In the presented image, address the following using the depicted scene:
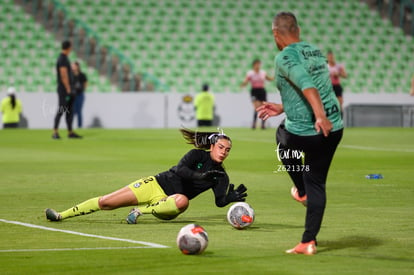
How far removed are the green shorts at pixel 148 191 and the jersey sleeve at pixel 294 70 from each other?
2.73 metres

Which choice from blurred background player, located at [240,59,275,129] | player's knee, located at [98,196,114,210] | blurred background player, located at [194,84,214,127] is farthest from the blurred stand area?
player's knee, located at [98,196,114,210]

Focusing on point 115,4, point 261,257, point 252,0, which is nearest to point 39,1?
point 115,4

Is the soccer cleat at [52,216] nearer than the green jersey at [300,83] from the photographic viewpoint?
No

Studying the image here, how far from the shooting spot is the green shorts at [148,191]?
31.7 feet

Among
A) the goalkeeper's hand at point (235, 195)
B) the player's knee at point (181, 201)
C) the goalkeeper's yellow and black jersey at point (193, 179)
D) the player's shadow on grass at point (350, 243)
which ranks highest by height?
the goalkeeper's yellow and black jersey at point (193, 179)

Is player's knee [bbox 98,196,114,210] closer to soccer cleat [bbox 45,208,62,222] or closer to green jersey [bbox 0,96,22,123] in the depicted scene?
soccer cleat [bbox 45,208,62,222]

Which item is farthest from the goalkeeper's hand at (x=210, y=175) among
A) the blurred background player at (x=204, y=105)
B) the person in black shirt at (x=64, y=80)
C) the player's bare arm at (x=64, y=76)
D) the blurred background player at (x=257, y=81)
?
the blurred background player at (x=204, y=105)

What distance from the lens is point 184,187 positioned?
9.63 m

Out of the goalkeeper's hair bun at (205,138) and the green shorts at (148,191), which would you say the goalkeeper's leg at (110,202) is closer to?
the green shorts at (148,191)

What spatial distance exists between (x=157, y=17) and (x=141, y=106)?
533cm

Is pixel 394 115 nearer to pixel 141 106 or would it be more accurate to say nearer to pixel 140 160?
pixel 141 106

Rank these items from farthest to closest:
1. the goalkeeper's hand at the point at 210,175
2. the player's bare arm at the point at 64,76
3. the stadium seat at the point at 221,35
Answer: the stadium seat at the point at 221,35
the player's bare arm at the point at 64,76
the goalkeeper's hand at the point at 210,175

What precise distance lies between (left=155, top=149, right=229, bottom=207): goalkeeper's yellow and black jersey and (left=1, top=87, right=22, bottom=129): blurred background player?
77.2ft

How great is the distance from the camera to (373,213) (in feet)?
35.0
